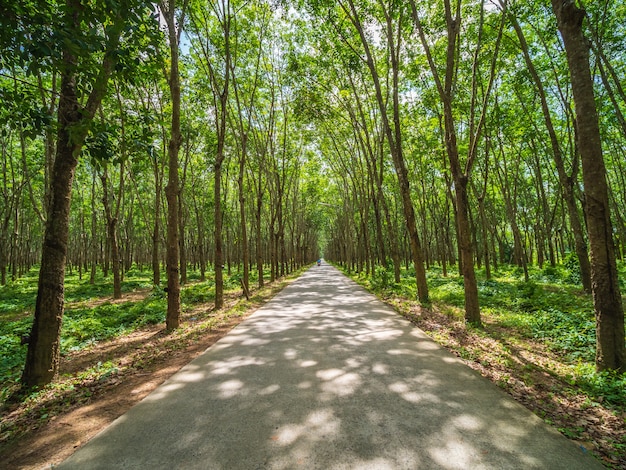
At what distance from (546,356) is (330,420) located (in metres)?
4.53

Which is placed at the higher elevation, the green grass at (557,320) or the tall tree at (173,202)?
the tall tree at (173,202)

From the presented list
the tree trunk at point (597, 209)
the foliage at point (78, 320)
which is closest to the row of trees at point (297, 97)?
the tree trunk at point (597, 209)

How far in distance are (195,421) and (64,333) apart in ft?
21.4

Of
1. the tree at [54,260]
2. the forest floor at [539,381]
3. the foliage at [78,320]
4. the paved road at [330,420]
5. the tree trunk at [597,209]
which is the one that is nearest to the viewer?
the paved road at [330,420]

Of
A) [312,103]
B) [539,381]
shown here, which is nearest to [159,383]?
[539,381]

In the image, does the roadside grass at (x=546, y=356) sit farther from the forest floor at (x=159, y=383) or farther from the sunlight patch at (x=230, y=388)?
the sunlight patch at (x=230, y=388)

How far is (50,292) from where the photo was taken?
441 cm

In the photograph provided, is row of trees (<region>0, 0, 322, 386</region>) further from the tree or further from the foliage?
the foliage

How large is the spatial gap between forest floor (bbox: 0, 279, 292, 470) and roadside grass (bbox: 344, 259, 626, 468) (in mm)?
5040

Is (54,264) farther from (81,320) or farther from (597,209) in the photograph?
(597,209)

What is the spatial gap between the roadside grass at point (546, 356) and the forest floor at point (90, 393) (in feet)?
16.5

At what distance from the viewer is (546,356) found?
523 centimetres

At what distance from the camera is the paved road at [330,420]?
8.29 feet

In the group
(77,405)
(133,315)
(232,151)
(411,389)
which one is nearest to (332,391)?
(411,389)
